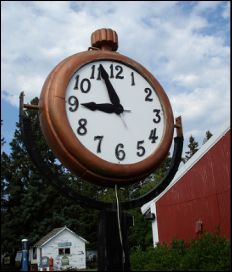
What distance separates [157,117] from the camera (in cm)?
473

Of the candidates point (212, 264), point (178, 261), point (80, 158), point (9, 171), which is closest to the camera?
point (80, 158)

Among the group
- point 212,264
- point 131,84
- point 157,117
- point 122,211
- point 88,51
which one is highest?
point 88,51

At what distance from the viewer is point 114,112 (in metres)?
4.49

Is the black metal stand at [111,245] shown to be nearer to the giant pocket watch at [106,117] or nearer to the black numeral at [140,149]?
the giant pocket watch at [106,117]

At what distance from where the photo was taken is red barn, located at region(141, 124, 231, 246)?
34.5 ft

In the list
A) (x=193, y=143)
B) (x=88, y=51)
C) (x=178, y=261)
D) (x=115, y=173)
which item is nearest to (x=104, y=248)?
(x=115, y=173)

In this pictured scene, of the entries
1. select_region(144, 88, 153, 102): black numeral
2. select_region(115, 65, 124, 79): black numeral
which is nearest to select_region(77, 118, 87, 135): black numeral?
select_region(115, 65, 124, 79): black numeral

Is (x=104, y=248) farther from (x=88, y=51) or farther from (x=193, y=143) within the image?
(x=193, y=143)

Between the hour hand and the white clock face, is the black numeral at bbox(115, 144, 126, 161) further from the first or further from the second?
the hour hand

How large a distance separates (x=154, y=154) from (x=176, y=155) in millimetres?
507

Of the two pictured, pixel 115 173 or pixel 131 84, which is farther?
pixel 131 84

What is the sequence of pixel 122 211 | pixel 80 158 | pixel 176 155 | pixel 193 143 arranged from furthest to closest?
pixel 193 143 → pixel 176 155 → pixel 122 211 → pixel 80 158

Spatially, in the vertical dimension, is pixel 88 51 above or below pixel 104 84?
above

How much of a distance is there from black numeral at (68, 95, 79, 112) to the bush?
12.4 feet
